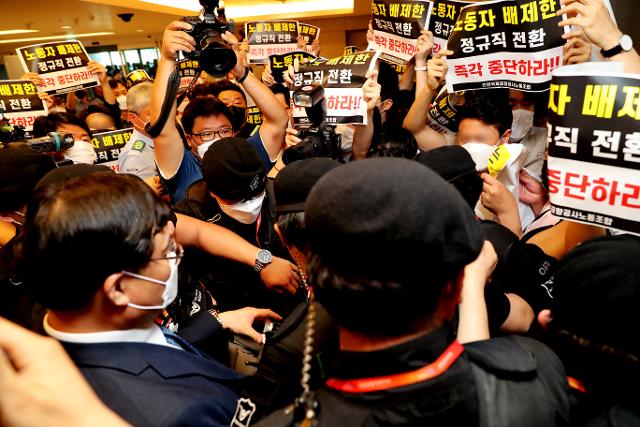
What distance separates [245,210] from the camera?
2002 mm

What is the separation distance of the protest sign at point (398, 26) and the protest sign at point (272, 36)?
1295 millimetres

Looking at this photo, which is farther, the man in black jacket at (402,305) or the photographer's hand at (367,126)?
the photographer's hand at (367,126)

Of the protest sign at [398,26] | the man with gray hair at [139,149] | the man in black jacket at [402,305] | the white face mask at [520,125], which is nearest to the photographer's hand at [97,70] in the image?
the man with gray hair at [139,149]

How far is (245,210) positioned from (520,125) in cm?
177

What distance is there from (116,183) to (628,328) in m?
1.16

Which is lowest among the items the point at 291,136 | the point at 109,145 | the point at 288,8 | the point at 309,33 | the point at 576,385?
the point at 576,385

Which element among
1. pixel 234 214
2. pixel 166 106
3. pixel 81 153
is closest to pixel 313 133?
pixel 234 214

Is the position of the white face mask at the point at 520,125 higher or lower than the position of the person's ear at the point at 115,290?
higher

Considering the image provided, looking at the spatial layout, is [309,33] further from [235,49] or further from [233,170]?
[233,170]

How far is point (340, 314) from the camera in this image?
79 centimetres

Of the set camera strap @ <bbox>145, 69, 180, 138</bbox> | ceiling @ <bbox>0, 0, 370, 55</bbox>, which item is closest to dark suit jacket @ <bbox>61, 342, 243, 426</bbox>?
camera strap @ <bbox>145, 69, 180, 138</bbox>

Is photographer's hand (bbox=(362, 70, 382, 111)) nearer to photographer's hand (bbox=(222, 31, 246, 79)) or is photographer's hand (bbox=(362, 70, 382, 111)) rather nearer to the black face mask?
photographer's hand (bbox=(222, 31, 246, 79))

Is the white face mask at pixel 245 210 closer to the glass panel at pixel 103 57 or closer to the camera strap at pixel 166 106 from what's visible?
the camera strap at pixel 166 106

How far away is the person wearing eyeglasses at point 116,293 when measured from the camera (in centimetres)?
98
